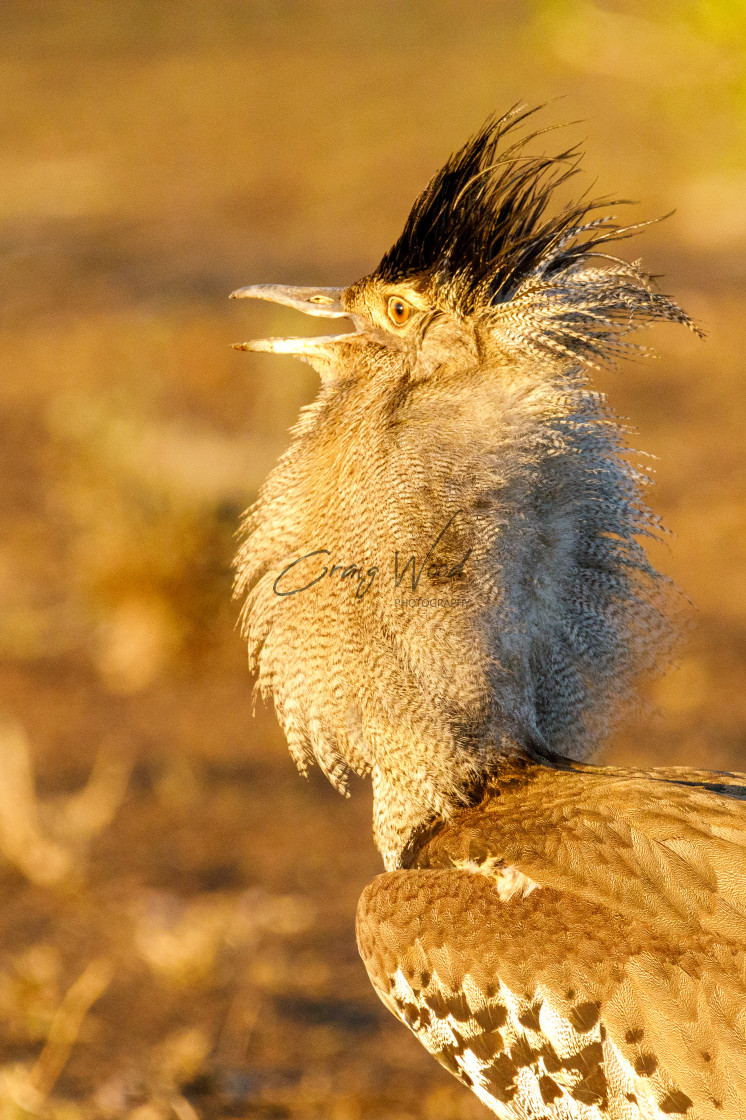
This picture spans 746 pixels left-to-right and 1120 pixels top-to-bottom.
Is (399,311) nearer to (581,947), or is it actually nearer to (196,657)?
(581,947)

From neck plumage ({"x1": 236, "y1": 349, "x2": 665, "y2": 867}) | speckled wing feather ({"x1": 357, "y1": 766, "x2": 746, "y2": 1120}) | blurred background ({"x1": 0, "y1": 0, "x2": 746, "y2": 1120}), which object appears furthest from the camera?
blurred background ({"x1": 0, "y1": 0, "x2": 746, "y2": 1120})

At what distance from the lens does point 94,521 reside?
660cm

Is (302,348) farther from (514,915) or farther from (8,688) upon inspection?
(8,688)

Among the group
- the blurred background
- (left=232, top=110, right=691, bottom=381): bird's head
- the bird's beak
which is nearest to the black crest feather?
(left=232, top=110, right=691, bottom=381): bird's head

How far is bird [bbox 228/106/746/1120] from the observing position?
7.30 feet

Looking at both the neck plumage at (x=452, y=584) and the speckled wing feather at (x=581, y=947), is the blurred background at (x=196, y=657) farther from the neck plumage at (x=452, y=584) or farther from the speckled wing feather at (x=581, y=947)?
the speckled wing feather at (x=581, y=947)

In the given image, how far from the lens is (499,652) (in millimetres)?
2572

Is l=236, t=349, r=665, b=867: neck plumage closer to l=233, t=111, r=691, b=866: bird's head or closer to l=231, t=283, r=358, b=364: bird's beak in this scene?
l=233, t=111, r=691, b=866: bird's head

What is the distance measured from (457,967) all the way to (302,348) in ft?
4.54

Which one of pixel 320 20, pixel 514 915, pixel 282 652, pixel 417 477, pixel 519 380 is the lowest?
pixel 514 915

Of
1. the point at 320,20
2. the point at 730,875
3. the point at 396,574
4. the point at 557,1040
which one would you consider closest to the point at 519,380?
the point at 396,574

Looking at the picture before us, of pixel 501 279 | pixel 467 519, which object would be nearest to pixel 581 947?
pixel 467 519

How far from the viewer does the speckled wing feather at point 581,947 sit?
213 cm

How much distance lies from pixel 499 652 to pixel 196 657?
161 inches
